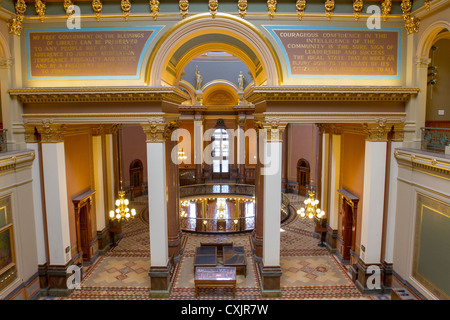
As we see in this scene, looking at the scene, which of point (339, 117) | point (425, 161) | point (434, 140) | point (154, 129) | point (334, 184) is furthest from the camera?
point (334, 184)

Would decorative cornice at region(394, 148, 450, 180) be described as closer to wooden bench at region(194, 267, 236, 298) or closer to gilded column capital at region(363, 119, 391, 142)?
gilded column capital at region(363, 119, 391, 142)

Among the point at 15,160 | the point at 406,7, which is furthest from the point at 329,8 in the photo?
the point at 15,160

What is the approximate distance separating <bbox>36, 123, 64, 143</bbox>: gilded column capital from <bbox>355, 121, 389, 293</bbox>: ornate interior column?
815cm

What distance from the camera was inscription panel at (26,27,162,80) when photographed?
8.02m

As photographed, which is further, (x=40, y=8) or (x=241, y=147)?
(x=241, y=147)

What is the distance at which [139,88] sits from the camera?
7707 mm

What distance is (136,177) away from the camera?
63.8 ft

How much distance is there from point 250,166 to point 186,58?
1241cm

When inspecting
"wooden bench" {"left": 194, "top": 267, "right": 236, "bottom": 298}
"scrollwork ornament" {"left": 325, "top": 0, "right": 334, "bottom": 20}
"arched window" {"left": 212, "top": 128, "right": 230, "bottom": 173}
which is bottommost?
"wooden bench" {"left": 194, "top": 267, "right": 236, "bottom": 298}

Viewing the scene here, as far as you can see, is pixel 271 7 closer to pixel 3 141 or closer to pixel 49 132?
pixel 49 132

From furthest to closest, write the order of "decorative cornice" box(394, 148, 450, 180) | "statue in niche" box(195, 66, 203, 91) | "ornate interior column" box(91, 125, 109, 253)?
"statue in niche" box(195, 66, 203, 91), "ornate interior column" box(91, 125, 109, 253), "decorative cornice" box(394, 148, 450, 180)

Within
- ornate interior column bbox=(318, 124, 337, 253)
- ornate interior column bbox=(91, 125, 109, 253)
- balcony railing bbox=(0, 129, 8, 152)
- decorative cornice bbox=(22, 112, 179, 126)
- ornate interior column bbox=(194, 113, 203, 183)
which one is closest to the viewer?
balcony railing bbox=(0, 129, 8, 152)

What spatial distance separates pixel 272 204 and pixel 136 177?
13.0m

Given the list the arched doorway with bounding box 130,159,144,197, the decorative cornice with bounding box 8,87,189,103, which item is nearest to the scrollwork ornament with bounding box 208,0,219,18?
the decorative cornice with bounding box 8,87,189,103
